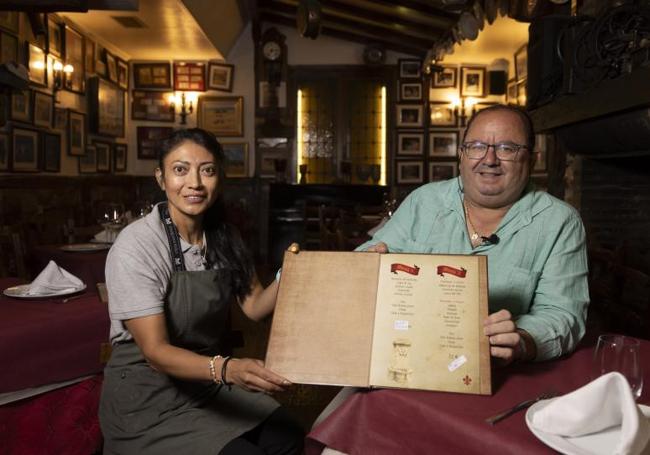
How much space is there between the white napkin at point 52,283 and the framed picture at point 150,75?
7.10 meters

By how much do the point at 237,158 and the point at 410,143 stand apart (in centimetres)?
302

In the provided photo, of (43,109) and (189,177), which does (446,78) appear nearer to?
(43,109)

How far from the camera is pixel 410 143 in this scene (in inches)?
379

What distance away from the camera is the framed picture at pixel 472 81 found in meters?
9.37

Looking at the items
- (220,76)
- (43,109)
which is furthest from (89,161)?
(220,76)

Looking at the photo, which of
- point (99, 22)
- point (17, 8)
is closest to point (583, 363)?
point (17, 8)

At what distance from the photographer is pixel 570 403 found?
106 centimetres

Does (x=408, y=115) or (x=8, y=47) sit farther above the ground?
(x=408, y=115)

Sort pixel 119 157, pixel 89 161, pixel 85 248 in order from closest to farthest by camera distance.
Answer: pixel 85 248 → pixel 89 161 → pixel 119 157

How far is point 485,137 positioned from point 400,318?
700 mm

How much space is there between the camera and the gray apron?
1745 mm

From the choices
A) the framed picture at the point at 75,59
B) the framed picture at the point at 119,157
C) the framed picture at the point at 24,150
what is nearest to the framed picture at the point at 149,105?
the framed picture at the point at 119,157

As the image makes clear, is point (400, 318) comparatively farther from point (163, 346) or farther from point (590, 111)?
point (590, 111)

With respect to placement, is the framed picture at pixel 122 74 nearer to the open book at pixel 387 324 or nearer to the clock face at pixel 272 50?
the clock face at pixel 272 50
